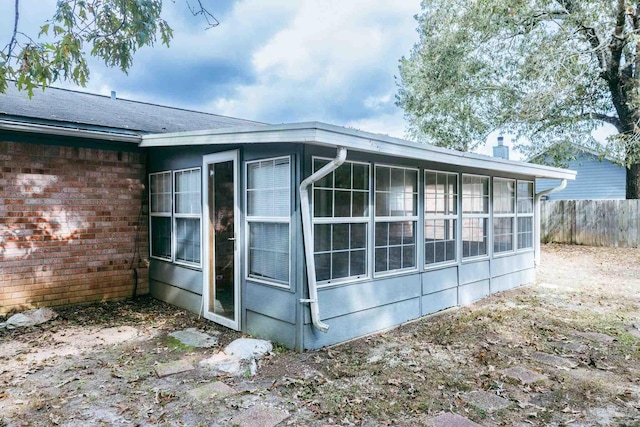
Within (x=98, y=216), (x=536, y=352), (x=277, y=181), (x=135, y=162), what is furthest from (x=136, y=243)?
(x=536, y=352)

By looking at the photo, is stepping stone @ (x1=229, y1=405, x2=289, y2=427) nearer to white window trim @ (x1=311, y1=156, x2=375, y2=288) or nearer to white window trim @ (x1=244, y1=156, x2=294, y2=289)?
white window trim @ (x1=244, y1=156, x2=294, y2=289)

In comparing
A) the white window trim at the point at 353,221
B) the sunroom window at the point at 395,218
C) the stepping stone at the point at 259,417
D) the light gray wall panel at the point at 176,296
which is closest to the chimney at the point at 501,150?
the sunroom window at the point at 395,218

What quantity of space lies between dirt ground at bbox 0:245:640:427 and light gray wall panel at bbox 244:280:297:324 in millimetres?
407

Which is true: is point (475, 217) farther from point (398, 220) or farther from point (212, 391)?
point (212, 391)

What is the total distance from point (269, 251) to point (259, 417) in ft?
5.98

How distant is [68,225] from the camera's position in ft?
18.6

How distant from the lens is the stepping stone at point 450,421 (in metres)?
2.87

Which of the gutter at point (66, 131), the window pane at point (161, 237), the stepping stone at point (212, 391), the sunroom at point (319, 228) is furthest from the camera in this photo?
the window pane at point (161, 237)

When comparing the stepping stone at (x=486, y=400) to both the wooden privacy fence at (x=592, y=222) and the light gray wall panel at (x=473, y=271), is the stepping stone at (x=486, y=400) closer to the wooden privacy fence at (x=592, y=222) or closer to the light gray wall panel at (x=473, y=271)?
the light gray wall panel at (x=473, y=271)

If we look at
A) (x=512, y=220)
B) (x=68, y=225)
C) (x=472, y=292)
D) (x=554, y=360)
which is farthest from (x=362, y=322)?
(x=68, y=225)

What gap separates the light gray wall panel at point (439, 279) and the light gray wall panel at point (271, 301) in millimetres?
2152

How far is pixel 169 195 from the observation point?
5996 mm

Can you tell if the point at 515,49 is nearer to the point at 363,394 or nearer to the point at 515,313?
the point at 515,313

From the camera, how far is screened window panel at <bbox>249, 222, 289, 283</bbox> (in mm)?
4258
